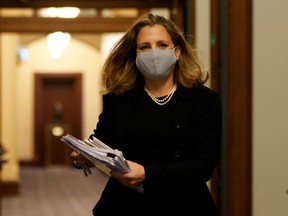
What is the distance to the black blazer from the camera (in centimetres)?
189

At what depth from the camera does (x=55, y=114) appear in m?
14.0

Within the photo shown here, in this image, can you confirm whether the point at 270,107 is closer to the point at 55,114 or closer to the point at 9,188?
the point at 9,188

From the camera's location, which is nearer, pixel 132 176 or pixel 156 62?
pixel 132 176

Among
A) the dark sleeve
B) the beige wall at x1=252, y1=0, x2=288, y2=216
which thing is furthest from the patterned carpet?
the dark sleeve

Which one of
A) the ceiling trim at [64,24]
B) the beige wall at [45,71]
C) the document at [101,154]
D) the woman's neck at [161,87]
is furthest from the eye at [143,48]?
the beige wall at [45,71]

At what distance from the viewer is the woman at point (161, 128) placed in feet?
6.25

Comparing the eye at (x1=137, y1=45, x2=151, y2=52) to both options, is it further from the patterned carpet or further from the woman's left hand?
the patterned carpet

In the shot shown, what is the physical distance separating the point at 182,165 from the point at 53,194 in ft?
25.8

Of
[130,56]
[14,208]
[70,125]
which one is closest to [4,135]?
[14,208]

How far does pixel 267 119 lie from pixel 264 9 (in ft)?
1.88

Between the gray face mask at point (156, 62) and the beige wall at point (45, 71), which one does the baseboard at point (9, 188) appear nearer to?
the beige wall at point (45, 71)

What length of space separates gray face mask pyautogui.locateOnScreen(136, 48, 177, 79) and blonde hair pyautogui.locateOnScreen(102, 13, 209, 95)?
0.05m

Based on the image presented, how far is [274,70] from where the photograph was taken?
3.20 metres

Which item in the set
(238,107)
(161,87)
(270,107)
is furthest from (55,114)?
(161,87)
